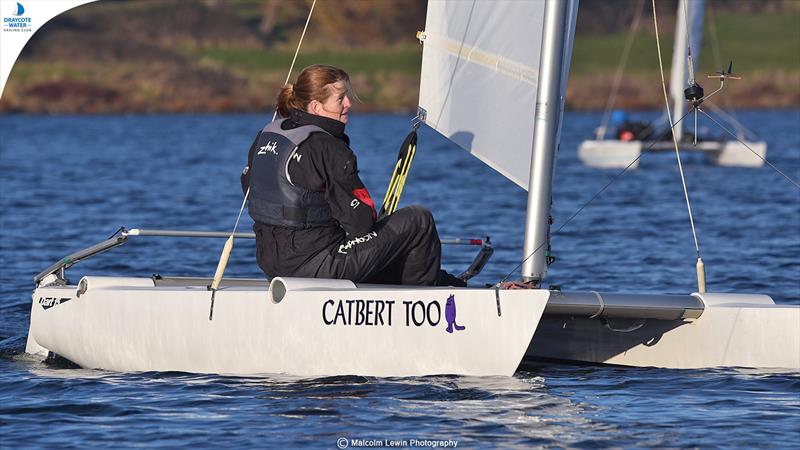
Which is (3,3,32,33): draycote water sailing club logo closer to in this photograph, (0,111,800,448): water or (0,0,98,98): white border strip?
(0,0,98,98): white border strip

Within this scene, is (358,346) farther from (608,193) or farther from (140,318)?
(608,193)

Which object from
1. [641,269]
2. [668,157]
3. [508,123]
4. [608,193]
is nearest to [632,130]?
[668,157]

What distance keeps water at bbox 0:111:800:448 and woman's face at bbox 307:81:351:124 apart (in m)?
1.26

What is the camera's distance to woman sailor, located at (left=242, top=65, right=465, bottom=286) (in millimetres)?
6828

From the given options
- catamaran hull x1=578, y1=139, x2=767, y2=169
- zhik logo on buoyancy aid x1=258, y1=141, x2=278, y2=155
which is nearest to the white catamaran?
zhik logo on buoyancy aid x1=258, y1=141, x2=278, y2=155

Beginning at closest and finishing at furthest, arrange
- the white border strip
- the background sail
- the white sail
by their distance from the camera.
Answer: the white border strip, the background sail, the white sail

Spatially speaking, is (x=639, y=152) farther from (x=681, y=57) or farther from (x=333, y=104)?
(x=333, y=104)

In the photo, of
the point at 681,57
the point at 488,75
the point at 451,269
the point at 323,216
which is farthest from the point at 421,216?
the point at 681,57

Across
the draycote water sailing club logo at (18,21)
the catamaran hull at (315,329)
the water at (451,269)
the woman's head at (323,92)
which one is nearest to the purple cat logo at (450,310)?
the catamaran hull at (315,329)

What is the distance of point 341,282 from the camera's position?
6766 millimetres

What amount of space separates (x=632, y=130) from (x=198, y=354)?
20.3 m

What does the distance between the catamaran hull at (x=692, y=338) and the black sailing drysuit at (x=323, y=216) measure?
760 mm

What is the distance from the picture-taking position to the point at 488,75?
7.70m

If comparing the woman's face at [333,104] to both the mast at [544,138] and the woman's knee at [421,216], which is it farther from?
the mast at [544,138]
